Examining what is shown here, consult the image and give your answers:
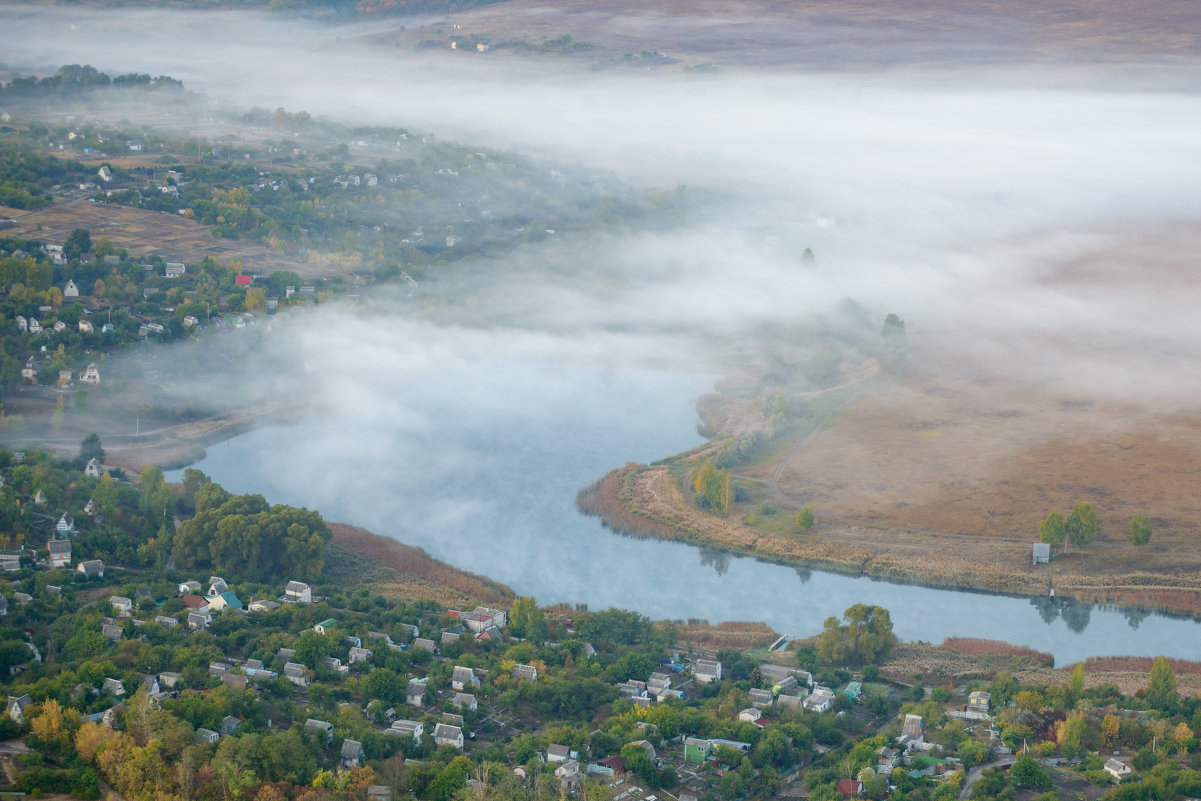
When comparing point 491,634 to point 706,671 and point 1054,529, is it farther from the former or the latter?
point 1054,529

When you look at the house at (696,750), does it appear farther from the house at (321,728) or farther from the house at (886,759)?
the house at (321,728)

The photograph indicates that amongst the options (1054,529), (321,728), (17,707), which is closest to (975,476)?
(1054,529)

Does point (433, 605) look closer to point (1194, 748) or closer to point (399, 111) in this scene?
point (1194, 748)

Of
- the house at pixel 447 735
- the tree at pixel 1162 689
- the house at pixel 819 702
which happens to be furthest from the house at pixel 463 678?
the tree at pixel 1162 689

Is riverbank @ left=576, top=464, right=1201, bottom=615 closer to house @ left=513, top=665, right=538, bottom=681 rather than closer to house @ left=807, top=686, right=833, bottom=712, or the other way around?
house @ left=807, top=686, right=833, bottom=712

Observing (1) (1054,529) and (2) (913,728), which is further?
(1) (1054,529)
